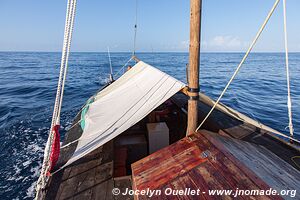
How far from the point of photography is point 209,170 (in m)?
2.52

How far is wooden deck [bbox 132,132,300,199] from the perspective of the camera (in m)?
2.29

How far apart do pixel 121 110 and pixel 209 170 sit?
7.99 ft

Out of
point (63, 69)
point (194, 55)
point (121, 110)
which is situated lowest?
point (121, 110)

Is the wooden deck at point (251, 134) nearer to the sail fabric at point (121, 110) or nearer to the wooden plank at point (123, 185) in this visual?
the sail fabric at point (121, 110)

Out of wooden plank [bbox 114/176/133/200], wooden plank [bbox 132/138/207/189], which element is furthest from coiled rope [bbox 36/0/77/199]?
wooden plank [bbox 132/138/207/189]

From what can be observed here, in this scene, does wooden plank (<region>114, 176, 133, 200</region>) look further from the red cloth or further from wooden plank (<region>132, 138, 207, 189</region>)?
the red cloth

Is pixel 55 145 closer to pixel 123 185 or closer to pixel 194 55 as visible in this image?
pixel 123 185

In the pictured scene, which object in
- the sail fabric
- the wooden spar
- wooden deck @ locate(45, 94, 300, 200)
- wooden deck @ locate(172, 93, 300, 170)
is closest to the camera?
wooden deck @ locate(45, 94, 300, 200)

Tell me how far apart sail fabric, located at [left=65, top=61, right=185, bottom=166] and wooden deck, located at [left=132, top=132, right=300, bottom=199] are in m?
0.99

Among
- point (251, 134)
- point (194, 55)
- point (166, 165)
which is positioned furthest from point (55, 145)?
point (251, 134)

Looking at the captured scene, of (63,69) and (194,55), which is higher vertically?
(194,55)

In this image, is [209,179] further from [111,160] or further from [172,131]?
[172,131]

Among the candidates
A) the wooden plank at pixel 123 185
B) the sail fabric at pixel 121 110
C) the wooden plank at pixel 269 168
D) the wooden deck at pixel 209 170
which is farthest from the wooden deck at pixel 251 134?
the wooden plank at pixel 123 185

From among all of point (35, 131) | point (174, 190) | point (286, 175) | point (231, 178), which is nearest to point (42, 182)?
point (174, 190)
